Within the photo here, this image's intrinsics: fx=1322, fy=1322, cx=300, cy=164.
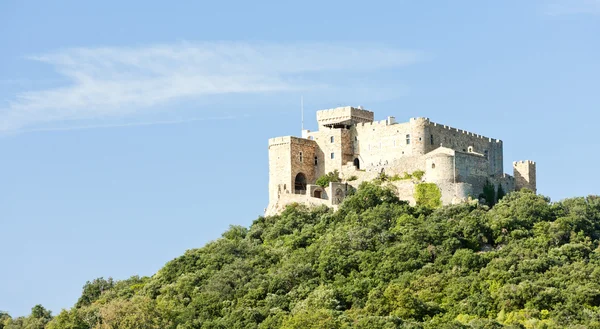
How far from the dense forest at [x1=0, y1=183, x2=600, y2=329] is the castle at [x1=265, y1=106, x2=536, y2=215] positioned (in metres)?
1.74

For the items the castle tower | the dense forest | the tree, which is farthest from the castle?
the tree

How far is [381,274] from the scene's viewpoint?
68562 millimetres

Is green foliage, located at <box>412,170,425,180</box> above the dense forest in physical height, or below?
above

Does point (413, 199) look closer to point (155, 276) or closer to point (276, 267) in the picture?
point (276, 267)

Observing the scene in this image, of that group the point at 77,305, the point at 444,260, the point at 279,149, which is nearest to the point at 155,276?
the point at 77,305

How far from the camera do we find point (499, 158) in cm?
8438

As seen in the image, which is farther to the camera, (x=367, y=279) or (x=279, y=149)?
(x=279, y=149)

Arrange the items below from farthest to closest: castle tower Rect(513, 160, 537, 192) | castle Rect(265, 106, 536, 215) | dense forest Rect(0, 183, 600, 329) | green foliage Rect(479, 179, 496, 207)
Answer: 1. castle tower Rect(513, 160, 537, 192)
2. green foliage Rect(479, 179, 496, 207)
3. castle Rect(265, 106, 536, 215)
4. dense forest Rect(0, 183, 600, 329)

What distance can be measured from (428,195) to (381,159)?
549 centimetres

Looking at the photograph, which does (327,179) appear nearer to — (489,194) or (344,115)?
(344,115)

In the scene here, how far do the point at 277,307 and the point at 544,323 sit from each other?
14.1 meters

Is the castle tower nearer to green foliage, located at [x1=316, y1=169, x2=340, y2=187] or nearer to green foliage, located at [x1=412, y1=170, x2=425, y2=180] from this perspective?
green foliage, located at [x1=412, y1=170, x2=425, y2=180]

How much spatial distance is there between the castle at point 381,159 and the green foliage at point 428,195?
0.29 meters

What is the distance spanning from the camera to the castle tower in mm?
83562
